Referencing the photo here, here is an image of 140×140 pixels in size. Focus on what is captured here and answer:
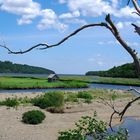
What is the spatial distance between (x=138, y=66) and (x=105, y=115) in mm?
39905

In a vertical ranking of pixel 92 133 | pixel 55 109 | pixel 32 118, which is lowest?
pixel 32 118

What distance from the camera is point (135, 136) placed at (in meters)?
32.5

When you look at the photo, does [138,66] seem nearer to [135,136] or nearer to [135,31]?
[135,31]

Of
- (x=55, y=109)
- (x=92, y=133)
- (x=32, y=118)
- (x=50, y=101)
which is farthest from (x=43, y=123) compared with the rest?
(x=92, y=133)

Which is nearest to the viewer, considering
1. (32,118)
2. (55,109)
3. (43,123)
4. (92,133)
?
(92,133)

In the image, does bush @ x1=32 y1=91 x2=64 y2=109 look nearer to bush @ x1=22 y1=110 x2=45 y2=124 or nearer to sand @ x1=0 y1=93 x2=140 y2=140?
sand @ x1=0 y1=93 x2=140 y2=140

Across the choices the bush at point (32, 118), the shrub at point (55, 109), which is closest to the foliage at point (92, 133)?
the bush at point (32, 118)

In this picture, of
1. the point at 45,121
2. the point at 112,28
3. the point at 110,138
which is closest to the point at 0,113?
the point at 45,121

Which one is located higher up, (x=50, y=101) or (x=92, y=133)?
(x=50, y=101)

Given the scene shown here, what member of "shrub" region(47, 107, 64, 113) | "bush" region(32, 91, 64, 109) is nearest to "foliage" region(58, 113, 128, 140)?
"shrub" region(47, 107, 64, 113)

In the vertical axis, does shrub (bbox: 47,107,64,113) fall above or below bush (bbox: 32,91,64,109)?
below

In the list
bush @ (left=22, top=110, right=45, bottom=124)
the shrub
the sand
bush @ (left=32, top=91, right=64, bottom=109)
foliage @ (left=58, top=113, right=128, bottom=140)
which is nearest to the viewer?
foliage @ (left=58, top=113, right=128, bottom=140)

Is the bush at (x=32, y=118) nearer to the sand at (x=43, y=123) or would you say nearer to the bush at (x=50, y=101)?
the sand at (x=43, y=123)

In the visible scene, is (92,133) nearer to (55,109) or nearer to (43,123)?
(43,123)
